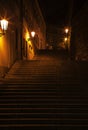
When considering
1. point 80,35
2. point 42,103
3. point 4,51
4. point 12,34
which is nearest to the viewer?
point 42,103

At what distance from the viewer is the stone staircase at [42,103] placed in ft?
26.9

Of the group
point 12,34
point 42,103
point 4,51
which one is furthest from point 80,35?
point 42,103

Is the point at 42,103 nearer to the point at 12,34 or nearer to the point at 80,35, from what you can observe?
the point at 12,34

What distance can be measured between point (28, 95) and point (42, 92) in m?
0.61

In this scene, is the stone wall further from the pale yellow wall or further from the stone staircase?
the stone staircase

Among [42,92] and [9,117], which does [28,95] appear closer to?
[42,92]

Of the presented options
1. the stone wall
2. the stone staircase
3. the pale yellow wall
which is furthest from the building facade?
the stone wall

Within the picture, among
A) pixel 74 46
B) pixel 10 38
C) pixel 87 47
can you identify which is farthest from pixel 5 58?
pixel 74 46

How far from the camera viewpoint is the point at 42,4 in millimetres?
29938

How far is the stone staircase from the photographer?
26.9 feet

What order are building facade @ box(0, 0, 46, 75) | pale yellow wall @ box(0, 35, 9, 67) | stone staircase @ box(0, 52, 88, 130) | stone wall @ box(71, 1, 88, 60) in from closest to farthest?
stone staircase @ box(0, 52, 88, 130) → pale yellow wall @ box(0, 35, 9, 67) → building facade @ box(0, 0, 46, 75) → stone wall @ box(71, 1, 88, 60)

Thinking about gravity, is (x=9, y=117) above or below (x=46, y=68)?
below

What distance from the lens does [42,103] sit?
9453 mm

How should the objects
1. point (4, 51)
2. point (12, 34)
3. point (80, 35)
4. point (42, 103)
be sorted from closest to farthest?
point (42, 103) < point (4, 51) < point (12, 34) < point (80, 35)
